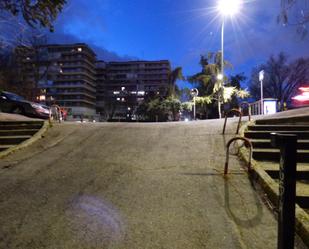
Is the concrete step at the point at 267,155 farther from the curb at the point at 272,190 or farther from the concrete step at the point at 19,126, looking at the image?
the concrete step at the point at 19,126

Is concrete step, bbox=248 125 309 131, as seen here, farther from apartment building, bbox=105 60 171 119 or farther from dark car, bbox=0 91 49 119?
apartment building, bbox=105 60 171 119

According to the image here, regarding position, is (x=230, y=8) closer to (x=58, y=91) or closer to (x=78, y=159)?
(x=78, y=159)

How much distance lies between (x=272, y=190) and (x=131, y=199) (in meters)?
2.23

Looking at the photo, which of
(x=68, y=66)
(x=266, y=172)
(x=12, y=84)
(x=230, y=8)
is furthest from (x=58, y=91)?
(x=266, y=172)

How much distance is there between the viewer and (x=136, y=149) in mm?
8492

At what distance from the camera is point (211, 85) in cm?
3512

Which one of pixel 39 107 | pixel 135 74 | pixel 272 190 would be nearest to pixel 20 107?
pixel 39 107

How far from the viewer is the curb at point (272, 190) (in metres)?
4.10

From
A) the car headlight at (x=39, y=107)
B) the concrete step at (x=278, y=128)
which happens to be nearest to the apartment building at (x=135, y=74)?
the car headlight at (x=39, y=107)

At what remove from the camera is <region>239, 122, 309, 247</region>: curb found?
410 cm

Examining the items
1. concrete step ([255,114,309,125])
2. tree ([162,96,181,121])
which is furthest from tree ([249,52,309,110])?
concrete step ([255,114,309,125])

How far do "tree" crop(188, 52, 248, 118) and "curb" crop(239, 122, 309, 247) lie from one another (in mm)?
24314

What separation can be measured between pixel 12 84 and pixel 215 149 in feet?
117

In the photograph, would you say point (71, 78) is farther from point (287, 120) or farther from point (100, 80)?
point (287, 120)
